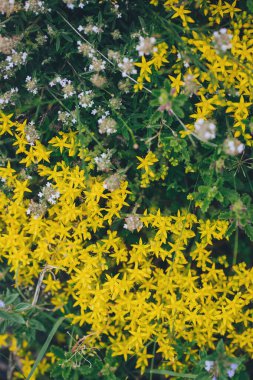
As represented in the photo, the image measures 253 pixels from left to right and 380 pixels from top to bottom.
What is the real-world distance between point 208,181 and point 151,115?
1.81ft

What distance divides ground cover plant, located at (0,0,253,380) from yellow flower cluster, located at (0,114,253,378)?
0.01m

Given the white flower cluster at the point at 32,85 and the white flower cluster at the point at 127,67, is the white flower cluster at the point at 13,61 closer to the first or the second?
the white flower cluster at the point at 32,85

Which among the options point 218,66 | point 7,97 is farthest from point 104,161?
point 218,66

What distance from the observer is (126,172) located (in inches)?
137

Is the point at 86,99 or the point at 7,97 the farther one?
the point at 7,97

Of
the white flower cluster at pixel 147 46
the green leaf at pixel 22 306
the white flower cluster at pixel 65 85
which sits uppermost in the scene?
the white flower cluster at pixel 147 46

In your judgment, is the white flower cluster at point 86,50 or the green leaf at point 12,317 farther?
the green leaf at point 12,317

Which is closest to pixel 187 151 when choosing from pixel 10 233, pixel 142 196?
pixel 142 196

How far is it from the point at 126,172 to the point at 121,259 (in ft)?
2.00

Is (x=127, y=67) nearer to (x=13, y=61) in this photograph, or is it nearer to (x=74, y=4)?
(x=74, y=4)

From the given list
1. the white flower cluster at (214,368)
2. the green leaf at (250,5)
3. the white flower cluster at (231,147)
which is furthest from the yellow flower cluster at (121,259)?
→ the green leaf at (250,5)

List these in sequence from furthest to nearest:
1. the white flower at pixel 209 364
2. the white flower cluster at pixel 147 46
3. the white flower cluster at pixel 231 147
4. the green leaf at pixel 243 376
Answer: the green leaf at pixel 243 376
the white flower at pixel 209 364
the white flower cluster at pixel 147 46
the white flower cluster at pixel 231 147

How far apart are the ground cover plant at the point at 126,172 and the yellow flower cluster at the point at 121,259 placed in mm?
11

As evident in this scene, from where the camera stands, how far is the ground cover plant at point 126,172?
3.14 m
